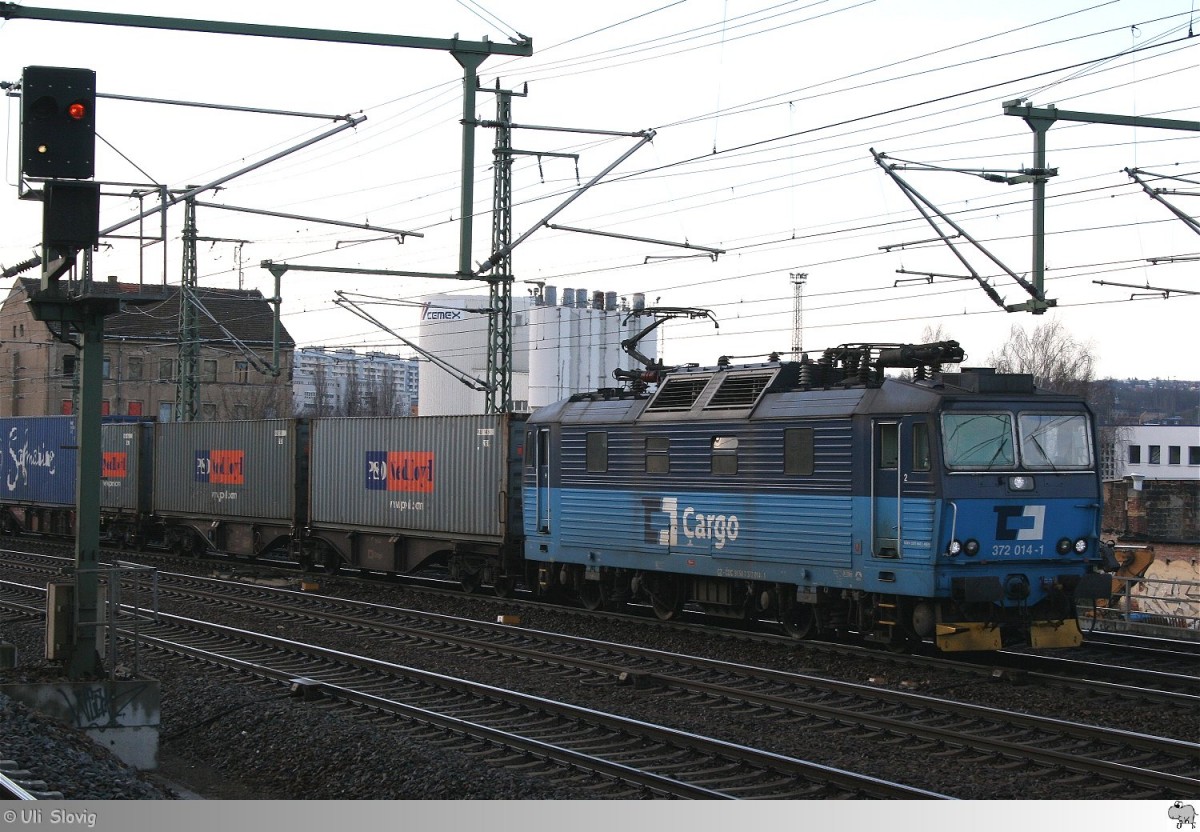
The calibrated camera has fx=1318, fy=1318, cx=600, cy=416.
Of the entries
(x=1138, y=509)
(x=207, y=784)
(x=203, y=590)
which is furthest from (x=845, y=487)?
(x=1138, y=509)

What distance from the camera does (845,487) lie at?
1602 cm

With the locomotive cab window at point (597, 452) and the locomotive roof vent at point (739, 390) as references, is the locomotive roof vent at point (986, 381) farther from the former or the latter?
the locomotive cab window at point (597, 452)

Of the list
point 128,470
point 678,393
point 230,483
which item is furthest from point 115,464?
point 678,393

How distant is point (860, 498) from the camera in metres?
15.8

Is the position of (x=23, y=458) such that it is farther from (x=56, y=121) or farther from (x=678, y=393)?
(x=56, y=121)

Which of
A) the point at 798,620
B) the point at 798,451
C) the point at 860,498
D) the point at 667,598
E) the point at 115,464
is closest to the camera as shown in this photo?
the point at 860,498

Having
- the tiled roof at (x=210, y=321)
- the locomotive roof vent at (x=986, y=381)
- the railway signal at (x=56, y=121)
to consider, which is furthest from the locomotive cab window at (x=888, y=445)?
the tiled roof at (x=210, y=321)

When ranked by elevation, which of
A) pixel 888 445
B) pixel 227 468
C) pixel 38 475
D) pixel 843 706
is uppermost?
pixel 888 445

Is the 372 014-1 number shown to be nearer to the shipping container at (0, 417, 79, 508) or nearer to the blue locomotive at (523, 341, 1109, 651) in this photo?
the blue locomotive at (523, 341, 1109, 651)

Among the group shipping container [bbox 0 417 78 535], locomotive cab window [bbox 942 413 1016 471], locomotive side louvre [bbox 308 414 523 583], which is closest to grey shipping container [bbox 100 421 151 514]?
shipping container [bbox 0 417 78 535]

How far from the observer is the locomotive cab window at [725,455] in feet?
58.0

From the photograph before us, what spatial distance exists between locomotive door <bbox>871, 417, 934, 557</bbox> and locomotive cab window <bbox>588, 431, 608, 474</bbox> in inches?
212

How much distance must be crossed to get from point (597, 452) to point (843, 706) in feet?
25.7

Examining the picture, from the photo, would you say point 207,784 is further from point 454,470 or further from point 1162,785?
point 454,470
